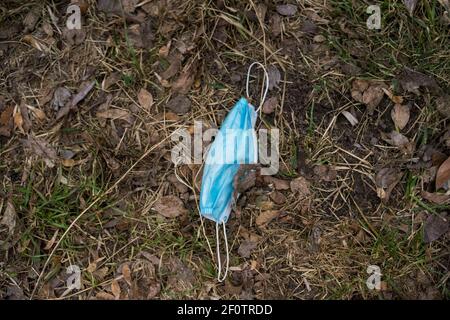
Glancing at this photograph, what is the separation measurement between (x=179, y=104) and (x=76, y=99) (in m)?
0.43

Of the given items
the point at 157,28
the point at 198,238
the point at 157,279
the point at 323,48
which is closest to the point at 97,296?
the point at 157,279

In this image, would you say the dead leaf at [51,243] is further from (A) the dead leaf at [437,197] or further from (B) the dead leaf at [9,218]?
(A) the dead leaf at [437,197]

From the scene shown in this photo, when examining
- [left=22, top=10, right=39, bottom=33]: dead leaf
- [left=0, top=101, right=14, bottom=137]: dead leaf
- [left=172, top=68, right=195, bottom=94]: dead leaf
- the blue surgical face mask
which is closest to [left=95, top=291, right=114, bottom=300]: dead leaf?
the blue surgical face mask

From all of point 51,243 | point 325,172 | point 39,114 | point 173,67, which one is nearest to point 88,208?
point 51,243

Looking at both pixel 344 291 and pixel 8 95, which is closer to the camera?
pixel 344 291

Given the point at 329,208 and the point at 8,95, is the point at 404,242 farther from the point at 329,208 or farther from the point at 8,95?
the point at 8,95

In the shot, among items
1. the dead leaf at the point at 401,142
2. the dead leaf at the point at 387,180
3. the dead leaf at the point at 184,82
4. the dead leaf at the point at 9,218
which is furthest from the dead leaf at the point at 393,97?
the dead leaf at the point at 9,218

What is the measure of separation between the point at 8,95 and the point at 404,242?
174 cm

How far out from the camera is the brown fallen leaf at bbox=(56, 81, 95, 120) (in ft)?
8.17

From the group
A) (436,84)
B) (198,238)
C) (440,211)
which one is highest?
(436,84)

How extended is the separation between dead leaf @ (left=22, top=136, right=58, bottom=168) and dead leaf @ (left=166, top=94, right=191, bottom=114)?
0.52 metres

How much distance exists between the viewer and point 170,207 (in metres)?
2.46

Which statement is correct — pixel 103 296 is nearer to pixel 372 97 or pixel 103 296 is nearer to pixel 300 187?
pixel 300 187

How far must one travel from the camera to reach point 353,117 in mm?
2480
